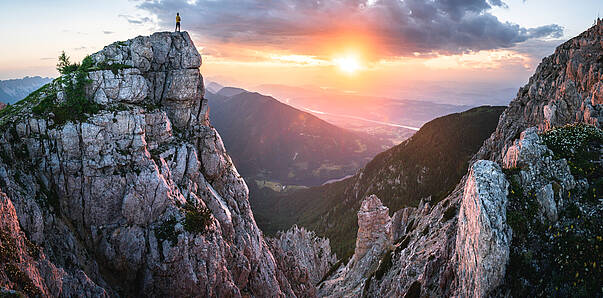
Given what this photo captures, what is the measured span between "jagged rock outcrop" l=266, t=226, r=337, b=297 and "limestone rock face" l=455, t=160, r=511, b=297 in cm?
4179

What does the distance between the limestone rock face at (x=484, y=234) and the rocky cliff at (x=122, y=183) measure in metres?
29.8

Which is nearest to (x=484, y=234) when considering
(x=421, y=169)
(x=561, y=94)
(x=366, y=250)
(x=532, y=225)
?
(x=532, y=225)

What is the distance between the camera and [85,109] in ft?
121

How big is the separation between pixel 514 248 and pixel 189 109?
45784 millimetres

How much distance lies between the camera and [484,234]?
23703mm

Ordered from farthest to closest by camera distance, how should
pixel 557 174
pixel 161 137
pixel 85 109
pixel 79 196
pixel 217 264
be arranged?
pixel 161 137
pixel 217 264
pixel 85 109
pixel 79 196
pixel 557 174

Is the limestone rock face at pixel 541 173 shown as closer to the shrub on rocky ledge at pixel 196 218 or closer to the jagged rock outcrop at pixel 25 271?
the shrub on rocky ledge at pixel 196 218

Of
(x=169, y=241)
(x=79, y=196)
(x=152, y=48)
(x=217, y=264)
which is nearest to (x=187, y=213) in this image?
(x=169, y=241)

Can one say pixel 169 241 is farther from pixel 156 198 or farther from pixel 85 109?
pixel 85 109

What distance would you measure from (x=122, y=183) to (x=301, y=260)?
264 ft

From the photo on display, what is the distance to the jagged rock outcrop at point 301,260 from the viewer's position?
6456cm

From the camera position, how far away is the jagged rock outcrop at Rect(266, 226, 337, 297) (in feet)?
212

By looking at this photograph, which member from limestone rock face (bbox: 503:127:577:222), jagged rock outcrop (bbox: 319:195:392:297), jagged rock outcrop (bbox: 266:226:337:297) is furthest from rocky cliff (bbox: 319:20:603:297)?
jagged rock outcrop (bbox: 319:195:392:297)

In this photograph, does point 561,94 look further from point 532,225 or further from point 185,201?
point 185,201
